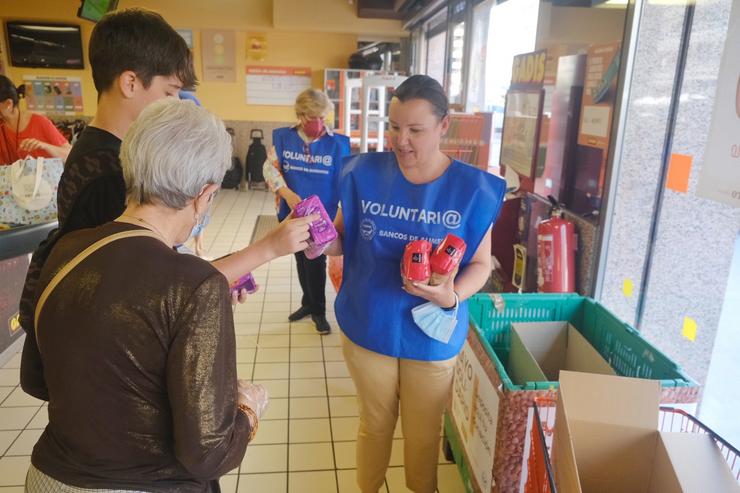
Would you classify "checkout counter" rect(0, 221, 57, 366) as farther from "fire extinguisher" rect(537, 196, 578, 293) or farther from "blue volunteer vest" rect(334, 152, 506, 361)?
"fire extinguisher" rect(537, 196, 578, 293)

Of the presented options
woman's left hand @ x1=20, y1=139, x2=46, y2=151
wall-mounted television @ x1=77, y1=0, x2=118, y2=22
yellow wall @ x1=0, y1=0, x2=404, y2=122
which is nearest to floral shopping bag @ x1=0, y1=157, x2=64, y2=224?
woman's left hand @ x1=20, y1=139, x2=46, y2=151

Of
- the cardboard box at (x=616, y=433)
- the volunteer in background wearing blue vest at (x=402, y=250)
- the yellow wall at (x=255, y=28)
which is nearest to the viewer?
the cardboard box at (x=616, y=433)

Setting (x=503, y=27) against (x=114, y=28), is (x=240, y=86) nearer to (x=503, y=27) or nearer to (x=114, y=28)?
(x=503, y=27)

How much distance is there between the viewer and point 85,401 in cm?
99

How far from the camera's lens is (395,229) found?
1.76 metres

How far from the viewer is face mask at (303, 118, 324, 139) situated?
351cm

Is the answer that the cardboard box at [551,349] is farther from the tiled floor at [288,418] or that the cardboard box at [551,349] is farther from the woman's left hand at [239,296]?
the woman's left hand at [239,296]

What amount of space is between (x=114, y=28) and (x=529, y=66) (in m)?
2.38

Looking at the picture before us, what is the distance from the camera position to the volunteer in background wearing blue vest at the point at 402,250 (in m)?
1.72

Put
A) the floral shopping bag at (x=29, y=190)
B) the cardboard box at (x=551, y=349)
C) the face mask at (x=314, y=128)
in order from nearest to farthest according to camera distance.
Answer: the cardboard box at (x=551, y=349) < the floral shopping bag at (x=29, y=190) < the face mask at (x=314, y=128)

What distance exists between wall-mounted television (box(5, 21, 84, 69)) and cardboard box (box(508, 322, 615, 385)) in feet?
32.8

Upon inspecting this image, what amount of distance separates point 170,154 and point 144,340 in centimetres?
37

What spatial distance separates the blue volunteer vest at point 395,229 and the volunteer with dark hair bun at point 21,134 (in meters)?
2.64

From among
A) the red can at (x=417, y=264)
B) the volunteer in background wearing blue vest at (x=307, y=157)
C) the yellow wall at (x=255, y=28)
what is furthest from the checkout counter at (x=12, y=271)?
the yellow wall at (x=255, y=28)
